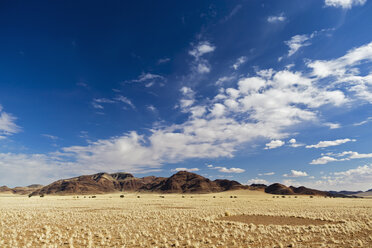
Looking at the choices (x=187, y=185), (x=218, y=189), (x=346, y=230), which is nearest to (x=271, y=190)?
(x=218, y=189)

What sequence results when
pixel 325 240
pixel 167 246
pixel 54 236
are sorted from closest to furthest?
pixel 167 246, pixel 325 240, pixel 54 236

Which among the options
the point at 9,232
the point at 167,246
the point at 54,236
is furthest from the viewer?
the point at 9,232

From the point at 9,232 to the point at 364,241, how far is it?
82.0 feet

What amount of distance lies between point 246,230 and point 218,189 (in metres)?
179

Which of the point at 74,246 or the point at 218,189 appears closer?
the point at 74,246

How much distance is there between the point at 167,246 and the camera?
13484 mm

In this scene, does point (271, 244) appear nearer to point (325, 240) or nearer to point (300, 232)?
point (325, 240)

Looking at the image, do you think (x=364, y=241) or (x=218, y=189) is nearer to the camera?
(x=364, y=241)

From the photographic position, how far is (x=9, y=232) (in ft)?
56.3

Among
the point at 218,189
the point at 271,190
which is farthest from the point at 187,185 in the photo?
the point at 271,190

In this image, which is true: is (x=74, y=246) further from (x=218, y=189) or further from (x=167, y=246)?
(x=218, y=189)

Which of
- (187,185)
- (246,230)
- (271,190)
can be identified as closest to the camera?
(246,230)

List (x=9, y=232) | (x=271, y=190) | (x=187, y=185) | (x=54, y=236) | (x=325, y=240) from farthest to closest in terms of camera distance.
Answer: (x=187, y=185)
(x=271, y=190)
(x=9, y=232)
(x=54, y=236)
(x=325, y=240)

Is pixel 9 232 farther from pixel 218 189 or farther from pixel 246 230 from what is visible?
pixel 218 189
